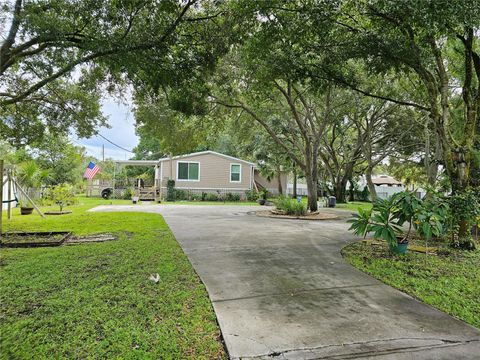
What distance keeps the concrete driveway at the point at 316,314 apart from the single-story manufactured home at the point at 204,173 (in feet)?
56.3

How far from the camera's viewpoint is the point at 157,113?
9438mm

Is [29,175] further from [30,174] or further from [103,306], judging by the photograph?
[103,306]

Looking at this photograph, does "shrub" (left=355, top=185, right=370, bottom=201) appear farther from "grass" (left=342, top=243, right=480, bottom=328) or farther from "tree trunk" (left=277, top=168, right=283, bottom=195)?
"grass" (left=342, top=243, right=480, bottom=328)

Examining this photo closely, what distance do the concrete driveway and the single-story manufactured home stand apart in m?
17.2

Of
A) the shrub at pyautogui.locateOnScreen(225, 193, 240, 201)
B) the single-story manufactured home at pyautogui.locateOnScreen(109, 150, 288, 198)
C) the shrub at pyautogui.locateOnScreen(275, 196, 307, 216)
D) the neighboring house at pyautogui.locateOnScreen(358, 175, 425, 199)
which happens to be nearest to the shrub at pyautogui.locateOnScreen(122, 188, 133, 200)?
the single-story manufactured home at pyautogui.locateOnScreen(109, 150, 288, 198)

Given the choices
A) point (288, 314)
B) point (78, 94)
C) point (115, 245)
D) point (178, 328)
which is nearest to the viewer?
point (178, 328)

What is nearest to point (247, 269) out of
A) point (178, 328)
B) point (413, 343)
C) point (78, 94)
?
point (178, 328)

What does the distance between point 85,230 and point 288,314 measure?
7008mm

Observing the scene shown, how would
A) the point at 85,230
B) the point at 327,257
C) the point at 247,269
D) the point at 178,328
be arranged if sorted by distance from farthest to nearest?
the point at 85,230
the point at 327,257
the point at 247,269
the point at 178,328

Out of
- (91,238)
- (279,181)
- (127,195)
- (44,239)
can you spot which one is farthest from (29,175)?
(279,181)

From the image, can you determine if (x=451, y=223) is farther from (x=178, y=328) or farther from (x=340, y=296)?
(x=178, y=328)

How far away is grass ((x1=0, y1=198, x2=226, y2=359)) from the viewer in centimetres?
250

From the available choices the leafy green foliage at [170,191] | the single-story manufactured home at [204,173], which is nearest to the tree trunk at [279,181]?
the single-story manufactured home at [204,173]

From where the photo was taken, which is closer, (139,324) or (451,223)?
(139,324)
